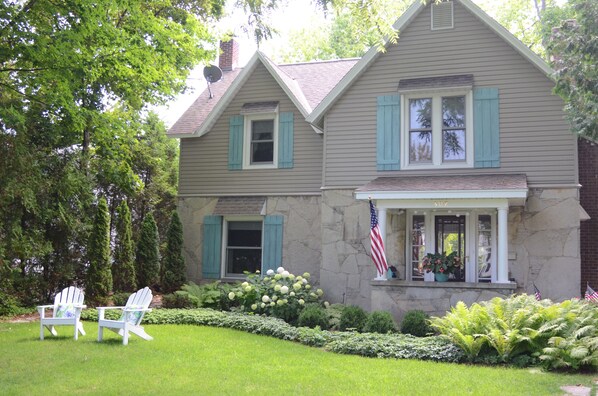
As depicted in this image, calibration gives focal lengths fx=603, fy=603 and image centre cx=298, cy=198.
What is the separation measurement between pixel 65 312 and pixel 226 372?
13.0 ft

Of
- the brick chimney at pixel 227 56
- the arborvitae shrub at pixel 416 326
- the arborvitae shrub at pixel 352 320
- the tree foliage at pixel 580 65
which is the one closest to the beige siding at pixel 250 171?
the brick chimney at pixel 227 56

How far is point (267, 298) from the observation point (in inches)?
491

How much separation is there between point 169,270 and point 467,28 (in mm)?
9058

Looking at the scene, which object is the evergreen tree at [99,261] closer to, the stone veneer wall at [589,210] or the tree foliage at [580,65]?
the tree foliage at [580,65]

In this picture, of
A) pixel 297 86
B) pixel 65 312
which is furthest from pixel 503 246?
pixel 65 312

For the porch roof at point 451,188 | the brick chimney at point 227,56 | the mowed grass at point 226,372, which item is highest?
the brick chimney at point 227,56

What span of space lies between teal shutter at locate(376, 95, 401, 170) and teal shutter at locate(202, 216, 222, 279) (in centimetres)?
479

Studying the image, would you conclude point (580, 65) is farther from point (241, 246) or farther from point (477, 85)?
point (241, 246)

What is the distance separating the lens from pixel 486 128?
12.7 meters

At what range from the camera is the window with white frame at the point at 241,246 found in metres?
15.6

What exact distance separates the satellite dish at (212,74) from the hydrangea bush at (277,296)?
23.8 feet

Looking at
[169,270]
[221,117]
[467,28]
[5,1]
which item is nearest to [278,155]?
[221,117]

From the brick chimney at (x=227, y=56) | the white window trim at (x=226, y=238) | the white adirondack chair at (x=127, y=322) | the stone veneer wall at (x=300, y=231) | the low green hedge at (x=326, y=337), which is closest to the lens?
the low green hedge at (x=326, y=337)

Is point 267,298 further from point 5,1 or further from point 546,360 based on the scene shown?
point 5,1
